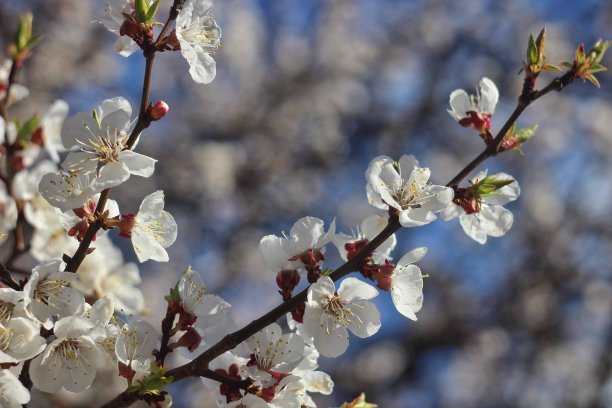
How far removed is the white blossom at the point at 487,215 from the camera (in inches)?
63.9

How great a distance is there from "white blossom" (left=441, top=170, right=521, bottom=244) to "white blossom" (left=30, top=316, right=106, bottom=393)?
86cm

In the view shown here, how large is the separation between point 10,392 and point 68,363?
0.20 meters

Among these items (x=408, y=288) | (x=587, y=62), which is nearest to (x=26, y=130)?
(x=408, y=288)

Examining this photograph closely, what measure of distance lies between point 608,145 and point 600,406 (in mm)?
4139

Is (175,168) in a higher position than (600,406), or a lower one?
lower

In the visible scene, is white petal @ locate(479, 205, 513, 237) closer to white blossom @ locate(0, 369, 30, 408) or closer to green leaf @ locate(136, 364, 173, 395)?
green leaf @ locate(136, 364, 173, 395)

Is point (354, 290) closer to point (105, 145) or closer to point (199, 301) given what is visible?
point (199, 301)

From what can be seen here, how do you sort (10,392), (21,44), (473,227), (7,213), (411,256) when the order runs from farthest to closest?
(7,213) → (21,44) → (473,227) → (411,256) → (10,392)

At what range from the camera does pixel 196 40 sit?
1.53 m

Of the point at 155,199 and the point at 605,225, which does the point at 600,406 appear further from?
the point at 155,199

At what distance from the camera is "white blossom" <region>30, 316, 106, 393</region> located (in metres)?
1.35

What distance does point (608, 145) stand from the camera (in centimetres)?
984

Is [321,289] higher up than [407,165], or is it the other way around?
[407,165]

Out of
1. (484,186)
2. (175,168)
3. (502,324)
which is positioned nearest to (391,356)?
(502,324)
